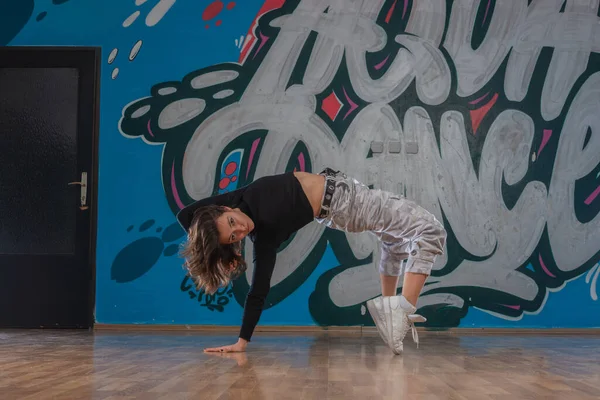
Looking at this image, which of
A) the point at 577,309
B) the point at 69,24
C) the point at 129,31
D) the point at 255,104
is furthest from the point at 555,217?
the point at 69,24

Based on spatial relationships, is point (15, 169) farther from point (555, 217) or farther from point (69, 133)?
point (555, 217)

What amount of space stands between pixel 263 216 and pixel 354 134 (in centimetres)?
208

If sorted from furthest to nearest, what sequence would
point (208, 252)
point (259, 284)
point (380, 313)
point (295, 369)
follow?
point (380, 313) < point (259, 284) < point (208, 252) < point (295, 369)

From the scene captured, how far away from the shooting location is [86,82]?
5238 millimetres

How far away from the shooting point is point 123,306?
16.7ft

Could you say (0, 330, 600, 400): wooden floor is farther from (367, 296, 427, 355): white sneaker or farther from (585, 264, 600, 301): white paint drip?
(585, 264, 600, 301): white paint drip

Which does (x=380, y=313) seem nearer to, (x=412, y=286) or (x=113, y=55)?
(x=412, y=286)

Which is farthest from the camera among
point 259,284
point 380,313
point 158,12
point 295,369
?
point 158,12

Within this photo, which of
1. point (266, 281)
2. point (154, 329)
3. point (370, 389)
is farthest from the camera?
point (154, 329)

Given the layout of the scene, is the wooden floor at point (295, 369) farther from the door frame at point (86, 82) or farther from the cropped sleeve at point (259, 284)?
the door frame at point (86, 82)

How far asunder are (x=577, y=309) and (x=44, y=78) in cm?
422

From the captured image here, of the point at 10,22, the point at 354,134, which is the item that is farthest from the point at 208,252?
the point at 10,22

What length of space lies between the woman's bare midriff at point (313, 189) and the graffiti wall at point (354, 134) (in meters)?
1.73

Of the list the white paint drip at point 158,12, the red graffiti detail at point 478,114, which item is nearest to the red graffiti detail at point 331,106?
the red graffiti detail at point 478,114
